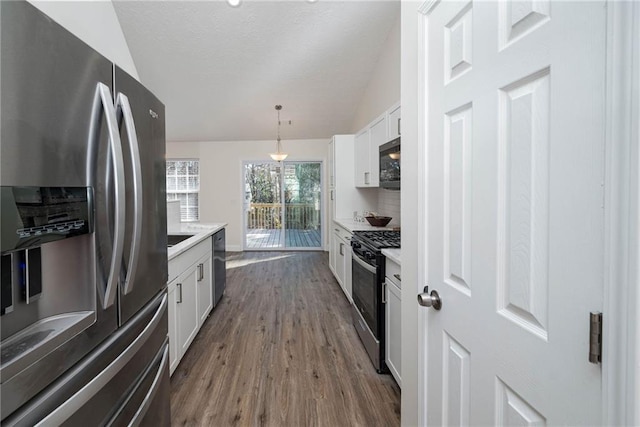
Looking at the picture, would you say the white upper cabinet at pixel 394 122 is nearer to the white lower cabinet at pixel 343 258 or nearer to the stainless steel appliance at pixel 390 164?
the stainless steel appliance at pixel 390 164

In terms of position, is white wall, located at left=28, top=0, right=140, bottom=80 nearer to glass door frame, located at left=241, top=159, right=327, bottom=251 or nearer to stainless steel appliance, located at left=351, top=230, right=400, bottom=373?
stainless steel appliance, located at left=351, top=230, right=400, bottom=373

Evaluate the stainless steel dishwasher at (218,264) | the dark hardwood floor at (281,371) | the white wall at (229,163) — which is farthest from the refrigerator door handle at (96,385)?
→ the white wall at (229,163)

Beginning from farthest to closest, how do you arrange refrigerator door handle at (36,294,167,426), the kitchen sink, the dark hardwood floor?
the kitchen sink
the dark hardwood floor
refrigerator door handle at (36,294,167,426)

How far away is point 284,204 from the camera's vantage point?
6848 mm

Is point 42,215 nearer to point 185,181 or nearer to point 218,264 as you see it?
point 218,264

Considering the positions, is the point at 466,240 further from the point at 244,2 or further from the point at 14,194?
the point at 244,2

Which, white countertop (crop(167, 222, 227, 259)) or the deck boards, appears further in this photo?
the deck boards

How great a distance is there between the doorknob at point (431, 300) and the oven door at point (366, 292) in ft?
3.52

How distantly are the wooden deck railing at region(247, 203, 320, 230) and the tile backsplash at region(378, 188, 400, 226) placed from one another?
262 cm

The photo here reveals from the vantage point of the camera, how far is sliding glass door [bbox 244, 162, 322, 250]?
22.5 feet

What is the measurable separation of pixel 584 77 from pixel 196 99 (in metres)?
5.56

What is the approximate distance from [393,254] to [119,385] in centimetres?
151

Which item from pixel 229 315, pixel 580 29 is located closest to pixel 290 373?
pixel 229 315

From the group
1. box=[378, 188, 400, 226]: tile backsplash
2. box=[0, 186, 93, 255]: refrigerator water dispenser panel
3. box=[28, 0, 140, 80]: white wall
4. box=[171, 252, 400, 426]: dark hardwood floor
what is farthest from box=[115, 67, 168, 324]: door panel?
box=[378, 188, 400, 226]: tile backsplash
